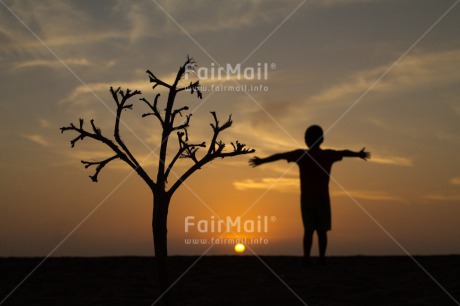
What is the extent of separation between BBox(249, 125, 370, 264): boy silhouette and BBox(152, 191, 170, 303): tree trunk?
247 cm

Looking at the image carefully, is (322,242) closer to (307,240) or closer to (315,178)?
(307,240)

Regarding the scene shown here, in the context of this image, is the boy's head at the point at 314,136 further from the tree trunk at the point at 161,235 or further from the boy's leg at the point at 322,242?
the tree trunk at the point at 161,235

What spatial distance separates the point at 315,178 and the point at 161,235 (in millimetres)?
3572

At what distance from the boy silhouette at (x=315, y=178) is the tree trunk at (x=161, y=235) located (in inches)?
97.3

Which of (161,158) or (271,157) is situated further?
(271,157)

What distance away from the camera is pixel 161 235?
42.4ft
